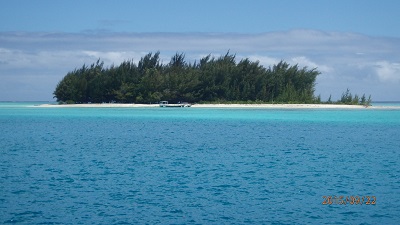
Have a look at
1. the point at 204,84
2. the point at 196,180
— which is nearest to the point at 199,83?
the point at 204,84

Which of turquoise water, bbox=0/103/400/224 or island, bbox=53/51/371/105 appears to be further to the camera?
island, bbox=53/51/371/105

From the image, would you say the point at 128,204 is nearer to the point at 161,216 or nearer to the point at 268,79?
the point at 161,216

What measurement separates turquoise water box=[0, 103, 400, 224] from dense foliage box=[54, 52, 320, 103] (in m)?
39.8

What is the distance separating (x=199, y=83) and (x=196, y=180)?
5252 centimetres

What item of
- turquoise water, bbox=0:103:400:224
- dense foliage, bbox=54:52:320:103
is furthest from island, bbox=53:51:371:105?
turquoise water, bbox=0:103:400:224

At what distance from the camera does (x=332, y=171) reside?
17.0m

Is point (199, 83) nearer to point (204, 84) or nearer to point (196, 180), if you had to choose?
point (204, 84)

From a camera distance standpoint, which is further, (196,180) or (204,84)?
(204,84)

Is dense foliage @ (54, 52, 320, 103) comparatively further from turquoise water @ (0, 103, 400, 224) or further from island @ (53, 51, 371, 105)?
turquoise water @ (0, 103, 400, 224)

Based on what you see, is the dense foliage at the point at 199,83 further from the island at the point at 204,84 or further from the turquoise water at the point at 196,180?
the turquoise water at the point at 196,180

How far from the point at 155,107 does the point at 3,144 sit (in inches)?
1758

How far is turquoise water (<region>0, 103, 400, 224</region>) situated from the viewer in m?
11.5

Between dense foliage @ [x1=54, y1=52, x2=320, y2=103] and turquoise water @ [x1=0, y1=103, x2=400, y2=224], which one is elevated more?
dense foliage @ [x1=54, y1=52, x2=320, y2=103]

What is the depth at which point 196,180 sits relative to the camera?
15.3 m
